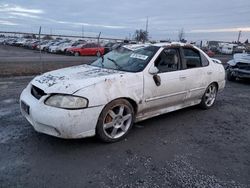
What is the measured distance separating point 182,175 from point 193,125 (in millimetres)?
1970

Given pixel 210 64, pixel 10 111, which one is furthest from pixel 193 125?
pixel 10 111

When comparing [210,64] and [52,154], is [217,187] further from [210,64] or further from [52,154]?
[210,64]

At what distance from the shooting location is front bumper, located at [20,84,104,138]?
11.3 ft

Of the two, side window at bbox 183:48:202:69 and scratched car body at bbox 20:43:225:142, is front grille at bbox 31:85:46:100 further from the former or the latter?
side window at bbox 183:48:202:69

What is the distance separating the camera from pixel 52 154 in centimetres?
358

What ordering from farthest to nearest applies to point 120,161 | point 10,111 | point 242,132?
1. point 10,111
2. point 242,132
3. point 120,161

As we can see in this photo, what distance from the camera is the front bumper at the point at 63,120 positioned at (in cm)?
345

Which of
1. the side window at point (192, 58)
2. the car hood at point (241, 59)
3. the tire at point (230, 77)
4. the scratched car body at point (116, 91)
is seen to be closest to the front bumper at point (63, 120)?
the scratched car body at point (116, 91)

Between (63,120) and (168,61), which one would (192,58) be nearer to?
(168,61)

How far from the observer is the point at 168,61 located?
4.87 m

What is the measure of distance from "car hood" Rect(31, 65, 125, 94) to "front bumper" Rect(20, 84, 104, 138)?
227mm

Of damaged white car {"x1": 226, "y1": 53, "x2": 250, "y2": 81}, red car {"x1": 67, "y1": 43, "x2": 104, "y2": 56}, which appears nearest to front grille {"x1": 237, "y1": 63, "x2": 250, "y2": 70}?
damaged white car {"x1": 226, "y1": 53, "x2": 250, "y2": 81}

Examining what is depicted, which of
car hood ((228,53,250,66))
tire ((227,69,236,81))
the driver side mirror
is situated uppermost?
the driver side mirror

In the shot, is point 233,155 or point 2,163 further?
point 233,155
